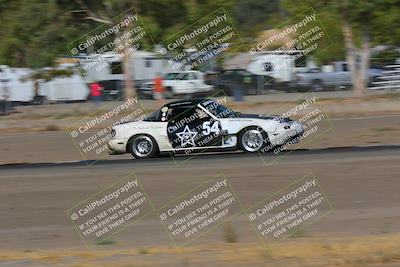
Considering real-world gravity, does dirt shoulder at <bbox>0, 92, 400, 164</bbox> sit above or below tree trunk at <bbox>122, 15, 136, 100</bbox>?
below

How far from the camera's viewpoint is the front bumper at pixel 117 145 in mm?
18094

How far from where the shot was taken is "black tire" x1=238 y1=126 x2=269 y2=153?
1702 centimetres

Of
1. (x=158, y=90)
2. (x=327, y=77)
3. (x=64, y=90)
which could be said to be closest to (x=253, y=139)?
(x=158, y=90)

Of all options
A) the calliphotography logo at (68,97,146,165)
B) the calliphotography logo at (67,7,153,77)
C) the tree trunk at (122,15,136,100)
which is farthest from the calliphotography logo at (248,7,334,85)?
the calliphotography logo at (68,97,146,165)

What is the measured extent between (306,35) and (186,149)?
64.3ft

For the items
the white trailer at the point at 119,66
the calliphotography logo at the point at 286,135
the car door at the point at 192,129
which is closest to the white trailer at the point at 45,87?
the white trailer at the point at 119,66

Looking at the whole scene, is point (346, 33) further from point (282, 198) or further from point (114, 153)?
point (282, 198)

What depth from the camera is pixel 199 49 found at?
112 feet

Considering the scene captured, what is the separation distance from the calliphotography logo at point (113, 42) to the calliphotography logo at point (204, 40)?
140 centimetres

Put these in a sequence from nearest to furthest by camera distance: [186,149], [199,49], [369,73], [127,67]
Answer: [186,149] < [127,67] < [199,49] < [369,73]

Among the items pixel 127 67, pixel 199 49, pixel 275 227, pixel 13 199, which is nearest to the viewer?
pixel 275 227

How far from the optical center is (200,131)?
17.3 m

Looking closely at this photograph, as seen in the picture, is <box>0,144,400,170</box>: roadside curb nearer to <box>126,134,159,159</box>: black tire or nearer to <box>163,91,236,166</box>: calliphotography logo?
<box>126,134,159,159</box>: black tire

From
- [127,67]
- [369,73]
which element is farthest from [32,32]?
[369,73]
